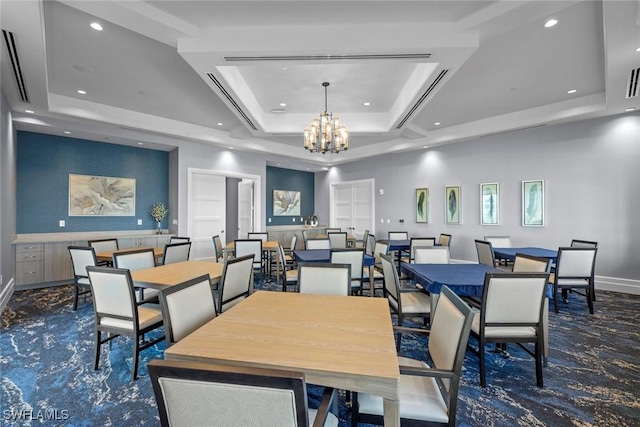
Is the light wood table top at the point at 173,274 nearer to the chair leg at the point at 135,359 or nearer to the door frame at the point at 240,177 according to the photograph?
the chair leg at the point at 135,359

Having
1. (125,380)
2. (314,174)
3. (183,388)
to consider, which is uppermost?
(314,174)

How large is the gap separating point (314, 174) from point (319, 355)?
30.9ft

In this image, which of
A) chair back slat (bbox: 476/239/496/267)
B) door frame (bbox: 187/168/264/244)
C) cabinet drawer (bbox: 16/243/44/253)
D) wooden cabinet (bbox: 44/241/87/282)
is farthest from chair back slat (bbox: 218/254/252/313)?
cabinet drawer (bbox: 16/243/44/253)

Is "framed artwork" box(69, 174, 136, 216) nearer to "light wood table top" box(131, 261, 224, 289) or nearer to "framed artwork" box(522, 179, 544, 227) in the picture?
"light wood table top" box(131, 261, 224, 289)

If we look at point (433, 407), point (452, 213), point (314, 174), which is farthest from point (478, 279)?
point (314, 174)

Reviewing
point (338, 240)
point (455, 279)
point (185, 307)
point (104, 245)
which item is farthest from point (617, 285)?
point (104, 245)

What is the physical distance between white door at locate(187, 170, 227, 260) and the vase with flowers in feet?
2.09

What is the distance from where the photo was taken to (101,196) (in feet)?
19.5

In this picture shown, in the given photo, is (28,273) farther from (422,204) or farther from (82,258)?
(422,204)

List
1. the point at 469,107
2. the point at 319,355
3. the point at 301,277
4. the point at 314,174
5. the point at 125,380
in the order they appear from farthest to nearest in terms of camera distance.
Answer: the point at 314,174 → the point at 469,107 → the point at 301,277 → the point at 125,380 → the point at 319,355

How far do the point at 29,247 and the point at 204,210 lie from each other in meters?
3.12

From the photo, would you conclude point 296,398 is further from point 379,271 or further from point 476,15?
point 379,271

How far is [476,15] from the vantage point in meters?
2.61

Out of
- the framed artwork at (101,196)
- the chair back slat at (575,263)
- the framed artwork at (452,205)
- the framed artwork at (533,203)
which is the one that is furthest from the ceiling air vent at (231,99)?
the framed artwork at (533,203)
